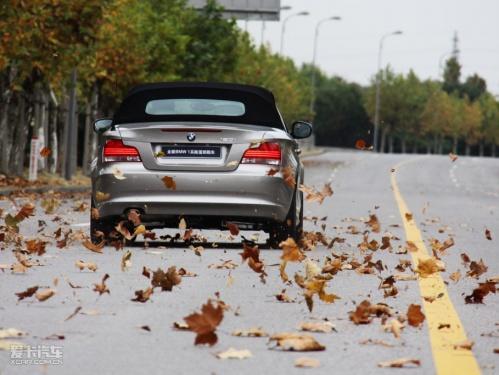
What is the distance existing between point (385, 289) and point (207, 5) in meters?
45.5

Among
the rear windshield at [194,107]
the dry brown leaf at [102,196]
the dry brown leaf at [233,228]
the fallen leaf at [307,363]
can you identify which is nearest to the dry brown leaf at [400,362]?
the fallen leaf at [307,363]

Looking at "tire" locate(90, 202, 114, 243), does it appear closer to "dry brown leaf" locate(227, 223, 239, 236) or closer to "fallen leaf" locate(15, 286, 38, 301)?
"dry brown leaf" locate(227, 223, 239, 236)

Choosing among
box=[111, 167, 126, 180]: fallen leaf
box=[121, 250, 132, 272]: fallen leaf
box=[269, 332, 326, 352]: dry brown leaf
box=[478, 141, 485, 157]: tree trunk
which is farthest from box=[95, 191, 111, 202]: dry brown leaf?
box=[478, 141, 485, 157]: tree trunk

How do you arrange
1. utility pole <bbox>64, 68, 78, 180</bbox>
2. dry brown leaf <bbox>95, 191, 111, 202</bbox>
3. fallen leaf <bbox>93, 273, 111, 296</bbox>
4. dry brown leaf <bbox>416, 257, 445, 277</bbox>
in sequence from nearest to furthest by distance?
fallen leaf <bbox>93, 273, 111, 296</bbox> → dry brown leaf <bbox>416, 257, 445, 277</bbox> → dry brown leaf <bbox>95, 191, 111, 202</bbox> → utility pole <bbox>64, 68, 78, 180</bbox>

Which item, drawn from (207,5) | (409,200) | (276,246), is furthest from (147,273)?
(207,5)

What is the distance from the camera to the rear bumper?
12.9 m

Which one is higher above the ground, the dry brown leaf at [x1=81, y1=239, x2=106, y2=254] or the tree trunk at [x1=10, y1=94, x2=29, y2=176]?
the dry brown leaf at [x1=81, y1=239, x2=106, y2=254]

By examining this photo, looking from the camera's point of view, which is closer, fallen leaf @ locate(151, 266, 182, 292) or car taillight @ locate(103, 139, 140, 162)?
fallen leaf @ locate(151, 266, 182, 292)

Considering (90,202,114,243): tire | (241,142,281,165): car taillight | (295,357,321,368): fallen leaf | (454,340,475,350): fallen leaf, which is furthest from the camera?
(90,202,114,243): tire

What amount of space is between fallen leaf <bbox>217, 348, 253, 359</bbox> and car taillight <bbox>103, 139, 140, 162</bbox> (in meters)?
6.11

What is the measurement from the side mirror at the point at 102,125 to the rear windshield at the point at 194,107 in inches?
19.9

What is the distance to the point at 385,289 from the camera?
1023 cm

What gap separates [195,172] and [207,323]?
557 cm

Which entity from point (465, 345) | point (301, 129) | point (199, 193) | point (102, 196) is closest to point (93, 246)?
point (102, 196)
